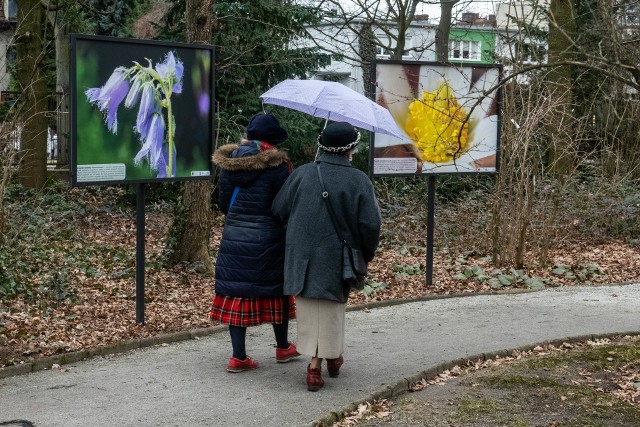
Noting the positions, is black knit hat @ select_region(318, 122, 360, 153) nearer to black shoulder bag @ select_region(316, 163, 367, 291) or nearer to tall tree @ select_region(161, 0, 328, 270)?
black shoulder bag @ select_region(316, 163, 367, 291)

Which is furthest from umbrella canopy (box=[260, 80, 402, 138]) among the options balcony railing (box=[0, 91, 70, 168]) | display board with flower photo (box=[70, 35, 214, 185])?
balcony railing (box=[0, 91, 70, 168])

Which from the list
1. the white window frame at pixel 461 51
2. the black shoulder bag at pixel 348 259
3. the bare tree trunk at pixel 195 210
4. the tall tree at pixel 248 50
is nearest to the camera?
the black shoulder bag at pixel 348 259

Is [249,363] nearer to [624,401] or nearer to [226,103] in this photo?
[624,401]

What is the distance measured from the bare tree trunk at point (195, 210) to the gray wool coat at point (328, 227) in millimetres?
5193

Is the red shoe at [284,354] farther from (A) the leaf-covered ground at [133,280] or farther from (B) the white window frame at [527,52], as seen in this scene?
(B) the white window frame at [527,52]

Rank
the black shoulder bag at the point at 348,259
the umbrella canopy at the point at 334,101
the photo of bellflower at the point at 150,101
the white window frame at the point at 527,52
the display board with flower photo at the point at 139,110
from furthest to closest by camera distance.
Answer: the white window frame at the point at 527,52 < the umbrella canopy at the point at 334,101 < the photo of bellflower at the point at 150,101 < the display board with flower photo at the point at 139,110 < the black shoulder bag at the point at 348,259

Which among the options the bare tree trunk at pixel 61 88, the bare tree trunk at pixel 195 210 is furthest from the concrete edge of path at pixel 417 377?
the bare tree trunk at pixel 61 88

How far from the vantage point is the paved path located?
242 inches

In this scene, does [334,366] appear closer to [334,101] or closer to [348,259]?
[348,259]

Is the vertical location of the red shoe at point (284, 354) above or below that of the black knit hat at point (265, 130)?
below

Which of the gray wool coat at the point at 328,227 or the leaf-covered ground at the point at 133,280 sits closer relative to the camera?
the gray wool coat at the point at 328,227

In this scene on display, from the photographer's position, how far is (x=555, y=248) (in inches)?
606

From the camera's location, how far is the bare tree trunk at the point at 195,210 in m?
11.7

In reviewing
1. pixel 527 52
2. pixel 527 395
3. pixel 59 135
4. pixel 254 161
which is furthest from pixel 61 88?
pixel 527 395
